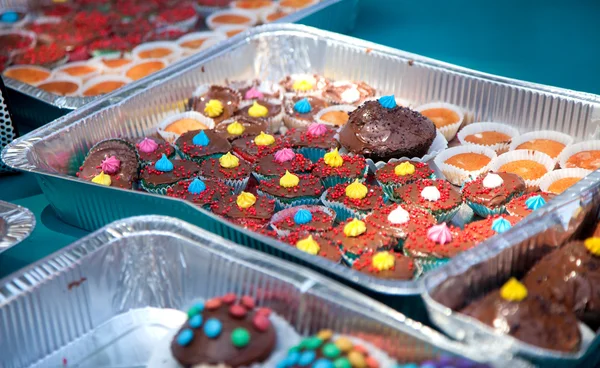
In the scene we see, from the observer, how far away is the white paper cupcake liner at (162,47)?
6215 mm

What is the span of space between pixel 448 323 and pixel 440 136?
2.15 m

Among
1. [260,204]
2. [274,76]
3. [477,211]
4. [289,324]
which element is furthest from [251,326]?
[274,76]

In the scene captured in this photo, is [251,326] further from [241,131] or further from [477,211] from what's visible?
[241,131]

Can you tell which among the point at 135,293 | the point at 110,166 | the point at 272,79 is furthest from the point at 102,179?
the point at 272,79

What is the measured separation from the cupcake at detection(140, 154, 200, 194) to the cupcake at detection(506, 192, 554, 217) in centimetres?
176

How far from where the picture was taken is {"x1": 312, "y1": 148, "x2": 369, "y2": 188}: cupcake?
4.23 meters

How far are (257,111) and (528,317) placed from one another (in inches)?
103

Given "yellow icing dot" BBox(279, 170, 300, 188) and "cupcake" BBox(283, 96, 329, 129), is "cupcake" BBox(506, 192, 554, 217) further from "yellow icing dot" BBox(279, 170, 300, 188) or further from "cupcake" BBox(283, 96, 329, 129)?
"cupcake" BBox(283, 96, 329, 129)

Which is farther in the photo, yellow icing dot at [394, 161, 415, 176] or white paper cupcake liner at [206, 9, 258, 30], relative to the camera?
white paper cupcake liner at [206, 9, 258, 30]

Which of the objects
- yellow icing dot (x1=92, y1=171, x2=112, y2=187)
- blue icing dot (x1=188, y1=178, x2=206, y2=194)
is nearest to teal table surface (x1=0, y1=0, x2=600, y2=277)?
blue icing dot (x1=188, y1=178, x2=206, y2=194)

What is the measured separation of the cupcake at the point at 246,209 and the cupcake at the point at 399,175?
2.15 feet

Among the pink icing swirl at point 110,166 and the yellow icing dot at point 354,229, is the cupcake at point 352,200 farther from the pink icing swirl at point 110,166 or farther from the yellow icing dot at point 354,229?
the pink icing swirl at point 110,166

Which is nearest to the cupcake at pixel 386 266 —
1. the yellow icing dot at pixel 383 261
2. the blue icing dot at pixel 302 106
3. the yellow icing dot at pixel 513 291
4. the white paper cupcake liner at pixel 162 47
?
the yellow icing dot at pixel 383 261

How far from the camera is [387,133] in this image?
4.37 metres
